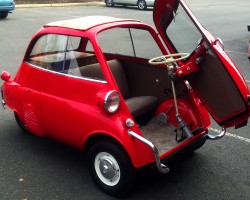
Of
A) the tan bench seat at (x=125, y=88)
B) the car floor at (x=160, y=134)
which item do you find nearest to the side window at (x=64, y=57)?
the tan bench seat at (x=125, y=88)

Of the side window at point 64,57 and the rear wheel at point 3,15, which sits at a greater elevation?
the side window at point 64,57

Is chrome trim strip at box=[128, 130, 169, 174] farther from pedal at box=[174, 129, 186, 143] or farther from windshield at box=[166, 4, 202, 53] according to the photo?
windshield at box=[166, 4, 202, 53]

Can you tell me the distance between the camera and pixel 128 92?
4668 millimetres

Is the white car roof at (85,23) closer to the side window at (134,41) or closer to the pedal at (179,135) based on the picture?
the side window at (134,41)

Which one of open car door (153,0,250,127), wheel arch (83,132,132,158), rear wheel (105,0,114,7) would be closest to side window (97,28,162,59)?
open car door (153,0,250,127)

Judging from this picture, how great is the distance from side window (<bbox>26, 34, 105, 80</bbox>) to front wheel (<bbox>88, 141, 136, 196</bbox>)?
29.3 inches

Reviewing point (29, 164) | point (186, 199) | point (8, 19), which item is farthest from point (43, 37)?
point (8, 19)

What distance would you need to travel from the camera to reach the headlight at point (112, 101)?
331cm

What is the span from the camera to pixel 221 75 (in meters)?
3.42

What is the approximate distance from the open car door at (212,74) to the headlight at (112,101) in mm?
778

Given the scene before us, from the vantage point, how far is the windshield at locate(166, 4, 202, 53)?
12.3 ft

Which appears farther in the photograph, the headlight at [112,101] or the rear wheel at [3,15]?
the rear wheel at [3,15]

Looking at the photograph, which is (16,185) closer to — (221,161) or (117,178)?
(117,178)

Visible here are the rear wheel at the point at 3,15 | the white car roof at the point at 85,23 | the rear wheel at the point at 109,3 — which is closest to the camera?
the white car roof at the point at 85,23
